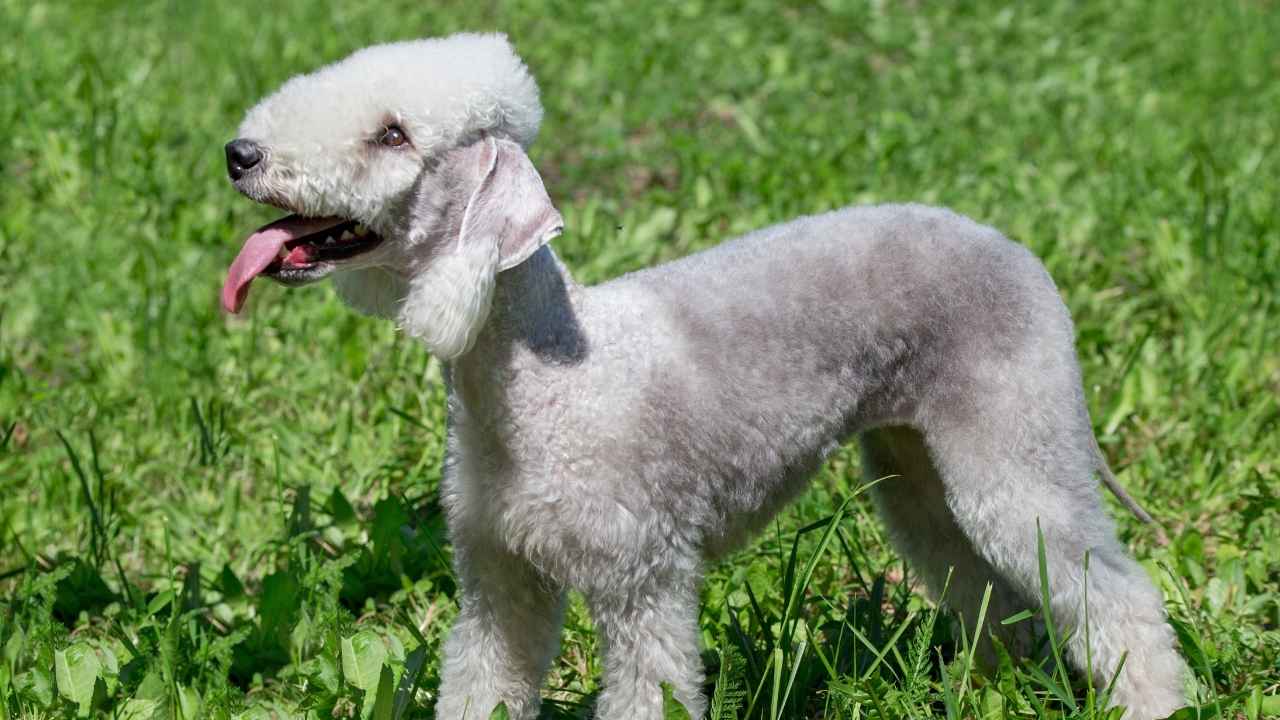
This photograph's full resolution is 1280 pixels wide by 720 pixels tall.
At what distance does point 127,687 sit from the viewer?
133 inches

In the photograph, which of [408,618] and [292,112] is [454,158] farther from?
[408,618]

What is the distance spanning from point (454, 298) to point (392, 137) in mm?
304

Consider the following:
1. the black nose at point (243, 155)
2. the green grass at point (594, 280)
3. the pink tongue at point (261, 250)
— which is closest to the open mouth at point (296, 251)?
the pink tongue at point (261, 250)

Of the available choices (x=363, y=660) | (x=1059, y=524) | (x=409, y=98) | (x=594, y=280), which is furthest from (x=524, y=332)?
(x=594, y=280)

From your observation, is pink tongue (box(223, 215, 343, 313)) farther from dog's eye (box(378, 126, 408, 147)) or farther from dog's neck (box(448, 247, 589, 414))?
dog's neck (box(448, 247, 589, 414))

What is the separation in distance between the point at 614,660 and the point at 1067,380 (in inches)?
44.6

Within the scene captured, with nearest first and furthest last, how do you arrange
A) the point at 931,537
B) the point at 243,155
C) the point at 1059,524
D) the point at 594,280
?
the point at 243,155 → the point at 1059,524 → the point at 931,537 → the point at 594,280

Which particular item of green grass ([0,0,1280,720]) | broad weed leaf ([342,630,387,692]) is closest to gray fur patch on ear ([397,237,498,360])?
green grass ([0,0,1280,720])


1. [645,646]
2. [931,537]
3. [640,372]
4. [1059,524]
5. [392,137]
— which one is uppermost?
[392,137]

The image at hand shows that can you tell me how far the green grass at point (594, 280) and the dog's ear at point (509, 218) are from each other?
86 cm

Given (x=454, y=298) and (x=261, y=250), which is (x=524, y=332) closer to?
(x=454, y=298)

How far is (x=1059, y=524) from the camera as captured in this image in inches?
125

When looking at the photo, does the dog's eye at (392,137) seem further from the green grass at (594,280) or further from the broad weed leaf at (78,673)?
the broad weed leaf at (78,673)

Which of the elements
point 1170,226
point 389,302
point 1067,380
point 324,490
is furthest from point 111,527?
point 1170,226
